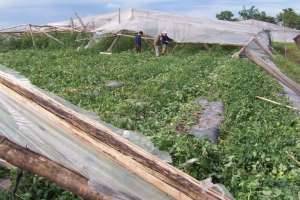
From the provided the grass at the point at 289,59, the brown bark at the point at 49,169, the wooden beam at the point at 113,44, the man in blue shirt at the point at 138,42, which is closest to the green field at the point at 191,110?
the brown bark at the point at 49,169

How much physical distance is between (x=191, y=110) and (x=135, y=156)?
17.1 feet

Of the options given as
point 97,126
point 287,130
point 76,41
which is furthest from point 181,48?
point 97,126

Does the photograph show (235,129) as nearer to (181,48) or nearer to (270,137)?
(270,137)

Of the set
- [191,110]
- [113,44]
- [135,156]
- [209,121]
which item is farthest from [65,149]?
[113,44]

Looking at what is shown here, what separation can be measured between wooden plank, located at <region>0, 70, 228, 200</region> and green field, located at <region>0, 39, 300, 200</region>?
2.95 ft

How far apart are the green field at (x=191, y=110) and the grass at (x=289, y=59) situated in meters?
3.11

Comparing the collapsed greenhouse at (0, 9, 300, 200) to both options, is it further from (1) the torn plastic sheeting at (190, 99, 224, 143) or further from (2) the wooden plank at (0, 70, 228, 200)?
(1) the torn plastic sheeting at (190, 99, 224, 143)

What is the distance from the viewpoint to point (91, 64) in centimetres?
1777

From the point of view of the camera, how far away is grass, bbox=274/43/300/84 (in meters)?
21.1

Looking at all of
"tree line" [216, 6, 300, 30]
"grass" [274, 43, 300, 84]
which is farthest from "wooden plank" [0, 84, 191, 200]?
"tree line" [216, 6, 300, 30]

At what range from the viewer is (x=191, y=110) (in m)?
10.2

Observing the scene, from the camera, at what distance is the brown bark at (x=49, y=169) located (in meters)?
4.37

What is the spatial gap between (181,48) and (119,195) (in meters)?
19.8

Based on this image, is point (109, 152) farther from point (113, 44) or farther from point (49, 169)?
point (113, 44)
